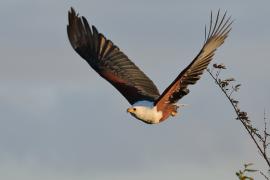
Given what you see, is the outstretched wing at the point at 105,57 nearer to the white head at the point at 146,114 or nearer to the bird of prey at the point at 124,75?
the bird of prey at the point at 124,75

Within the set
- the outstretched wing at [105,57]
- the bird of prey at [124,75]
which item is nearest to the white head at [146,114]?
the bird of prey at [124,75]

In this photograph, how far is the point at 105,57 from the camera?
13.2m

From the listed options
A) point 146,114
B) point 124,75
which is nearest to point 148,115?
point 146,114

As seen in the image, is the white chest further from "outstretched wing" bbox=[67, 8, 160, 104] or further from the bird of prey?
"outstretched wing" bbox=[67, 8, 160, 104]

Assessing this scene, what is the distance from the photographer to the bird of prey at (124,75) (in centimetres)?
1066

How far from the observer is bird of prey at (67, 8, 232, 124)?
10.7m

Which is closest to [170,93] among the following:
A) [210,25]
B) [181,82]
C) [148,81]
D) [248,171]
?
[181,82]

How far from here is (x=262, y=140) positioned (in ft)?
24.4

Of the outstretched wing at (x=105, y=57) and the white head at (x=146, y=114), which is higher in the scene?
the outstretched wing at (x=105, y=57)

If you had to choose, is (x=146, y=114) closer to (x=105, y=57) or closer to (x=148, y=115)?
(x=148, y=115)

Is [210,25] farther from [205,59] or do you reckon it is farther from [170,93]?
[170,93]

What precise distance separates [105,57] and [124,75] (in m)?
0.54

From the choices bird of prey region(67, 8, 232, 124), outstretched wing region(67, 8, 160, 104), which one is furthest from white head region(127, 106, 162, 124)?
outstretched wing region(67, 8, 160, 104)

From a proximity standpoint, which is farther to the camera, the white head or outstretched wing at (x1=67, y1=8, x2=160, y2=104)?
outstretched wing at (x1=67, y1=8, x2=160, y2=104)
